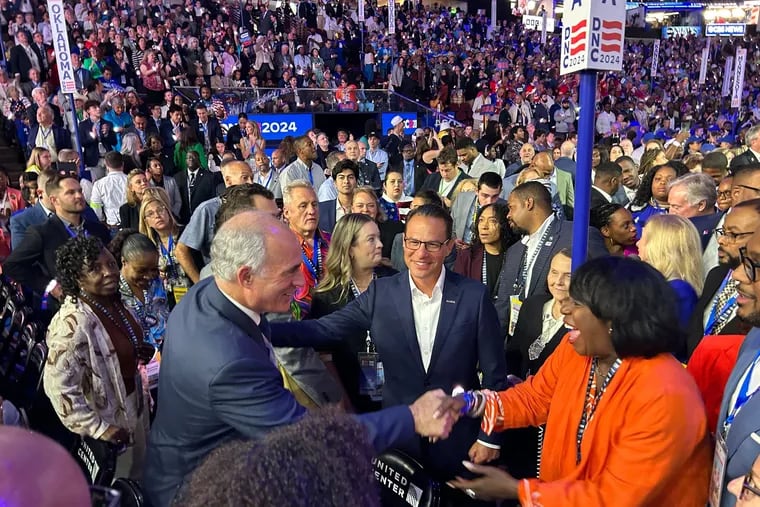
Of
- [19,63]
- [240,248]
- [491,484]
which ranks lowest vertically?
[491,484]

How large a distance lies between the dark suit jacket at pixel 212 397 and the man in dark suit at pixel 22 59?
1139cm

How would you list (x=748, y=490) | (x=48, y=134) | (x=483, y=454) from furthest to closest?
(x=48, y=134), (x=483, y=454), (x=748, y=490)

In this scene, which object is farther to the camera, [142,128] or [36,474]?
[142,128]

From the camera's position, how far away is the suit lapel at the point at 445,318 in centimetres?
246

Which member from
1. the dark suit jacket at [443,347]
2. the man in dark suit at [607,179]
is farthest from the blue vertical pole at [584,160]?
the man in dark suit at [607,179]

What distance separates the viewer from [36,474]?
0.95 metres

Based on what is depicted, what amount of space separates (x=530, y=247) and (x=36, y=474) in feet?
11.0

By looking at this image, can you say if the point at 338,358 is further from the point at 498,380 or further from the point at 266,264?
the point at 266,264

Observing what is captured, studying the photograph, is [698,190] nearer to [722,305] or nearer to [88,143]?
[722,305]

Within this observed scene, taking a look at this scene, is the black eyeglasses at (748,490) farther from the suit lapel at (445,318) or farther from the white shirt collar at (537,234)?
the white shirt collar at (537,234)

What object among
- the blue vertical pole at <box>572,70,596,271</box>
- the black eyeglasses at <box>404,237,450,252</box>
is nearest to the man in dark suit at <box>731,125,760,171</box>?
the blue vertical pole at <box>572,70,596,271</box>

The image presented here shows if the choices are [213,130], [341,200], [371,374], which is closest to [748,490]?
[371,374]

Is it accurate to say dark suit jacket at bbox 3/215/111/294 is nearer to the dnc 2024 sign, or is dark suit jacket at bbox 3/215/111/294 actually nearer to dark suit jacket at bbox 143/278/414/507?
dark suit jacket at bbox 143/278/414/507

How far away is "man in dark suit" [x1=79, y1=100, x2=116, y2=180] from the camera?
352 inches
